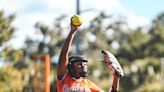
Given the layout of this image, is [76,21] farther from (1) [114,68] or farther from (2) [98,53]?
(2) [98,53]

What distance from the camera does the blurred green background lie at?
31.6m

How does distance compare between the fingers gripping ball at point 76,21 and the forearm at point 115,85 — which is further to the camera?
the fingers gripping ball at point 76,21

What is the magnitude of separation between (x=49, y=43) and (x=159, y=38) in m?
11.5

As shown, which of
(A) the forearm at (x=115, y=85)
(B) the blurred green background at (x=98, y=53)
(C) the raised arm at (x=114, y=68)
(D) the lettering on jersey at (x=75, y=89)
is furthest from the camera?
(B) the blurred green background at (x=98, y=53)

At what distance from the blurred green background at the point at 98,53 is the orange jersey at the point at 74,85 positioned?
65.7 feet

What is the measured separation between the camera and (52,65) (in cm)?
5562

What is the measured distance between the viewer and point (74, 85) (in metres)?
6.83

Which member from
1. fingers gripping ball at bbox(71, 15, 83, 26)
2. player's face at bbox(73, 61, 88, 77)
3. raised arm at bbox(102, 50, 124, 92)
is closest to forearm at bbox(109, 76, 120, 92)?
raised arm at bbox(102, 50, 124, 92)

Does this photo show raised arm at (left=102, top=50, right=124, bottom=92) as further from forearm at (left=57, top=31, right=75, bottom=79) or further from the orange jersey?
forearm at (left=57, top=31, right=75, bottom=79)

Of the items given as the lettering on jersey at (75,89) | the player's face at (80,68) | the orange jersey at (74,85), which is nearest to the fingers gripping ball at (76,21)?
the player's face at (80,68)

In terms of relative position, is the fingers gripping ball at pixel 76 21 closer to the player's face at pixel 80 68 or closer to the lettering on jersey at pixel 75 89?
the player's face at pixel 80 68

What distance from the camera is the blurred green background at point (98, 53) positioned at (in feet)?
104

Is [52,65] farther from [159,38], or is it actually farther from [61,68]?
[61,68]

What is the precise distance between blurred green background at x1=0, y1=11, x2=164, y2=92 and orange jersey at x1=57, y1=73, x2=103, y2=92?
789 inches
